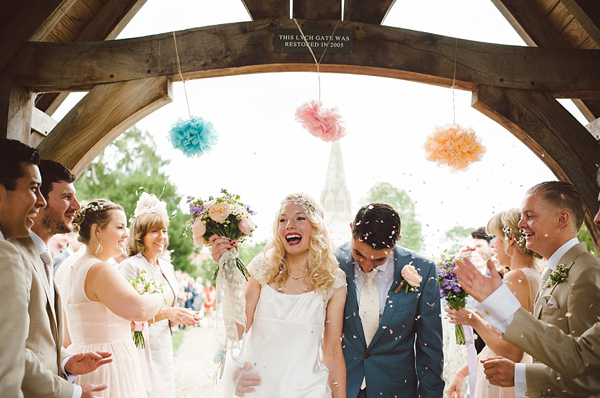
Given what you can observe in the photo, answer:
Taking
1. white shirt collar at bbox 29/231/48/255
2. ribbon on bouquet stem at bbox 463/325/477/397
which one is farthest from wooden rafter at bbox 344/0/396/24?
white shirt collar at bbox 29/231/48/255

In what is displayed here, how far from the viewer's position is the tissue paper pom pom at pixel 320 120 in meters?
3.62

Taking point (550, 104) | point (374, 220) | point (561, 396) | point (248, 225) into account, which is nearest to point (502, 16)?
point (550, 104)

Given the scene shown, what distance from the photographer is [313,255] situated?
3.40 metres

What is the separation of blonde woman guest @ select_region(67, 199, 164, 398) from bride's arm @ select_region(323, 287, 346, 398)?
1.15 meters

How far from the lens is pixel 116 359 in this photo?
3.40 m

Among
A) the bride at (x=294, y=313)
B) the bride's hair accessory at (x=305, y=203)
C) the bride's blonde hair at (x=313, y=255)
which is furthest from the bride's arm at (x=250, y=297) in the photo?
the bride's hair accessory at (x=305, y=203)


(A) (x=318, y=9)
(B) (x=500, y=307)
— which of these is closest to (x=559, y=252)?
(B) (x=500, y=307)

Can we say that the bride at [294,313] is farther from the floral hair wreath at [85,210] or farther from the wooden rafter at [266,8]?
the wooden rafter at [266,8]

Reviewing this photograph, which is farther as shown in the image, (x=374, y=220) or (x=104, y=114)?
(x=104, y=114)

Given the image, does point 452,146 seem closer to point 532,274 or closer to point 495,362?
point 532,274

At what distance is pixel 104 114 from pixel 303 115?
1.43m

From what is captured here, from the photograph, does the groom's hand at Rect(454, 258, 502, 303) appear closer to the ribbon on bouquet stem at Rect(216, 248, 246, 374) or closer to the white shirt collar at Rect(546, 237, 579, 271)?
the white shirt collar at Rect(546, 237, 579, 271)

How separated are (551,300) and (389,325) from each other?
0.96 metres

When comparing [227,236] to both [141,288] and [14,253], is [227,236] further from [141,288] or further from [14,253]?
[14,253]
